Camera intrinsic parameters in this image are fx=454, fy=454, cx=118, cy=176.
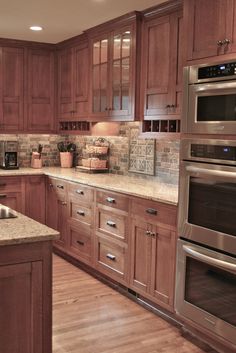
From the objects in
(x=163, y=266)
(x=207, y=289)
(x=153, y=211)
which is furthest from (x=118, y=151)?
(x=207, y=289)

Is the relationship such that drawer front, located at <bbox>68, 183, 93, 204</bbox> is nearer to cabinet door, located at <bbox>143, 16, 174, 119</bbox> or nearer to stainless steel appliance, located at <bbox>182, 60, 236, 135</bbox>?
cabinet door, located at <bbox>143, 16, 174, 119</bbox>

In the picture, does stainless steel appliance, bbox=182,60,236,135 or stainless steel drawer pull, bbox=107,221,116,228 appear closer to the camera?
stainless steel appliance, bbox=182,60,236,135

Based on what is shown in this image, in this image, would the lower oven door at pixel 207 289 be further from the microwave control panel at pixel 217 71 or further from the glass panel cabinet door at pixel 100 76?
the glass panel cabinet door at pixel 100 76

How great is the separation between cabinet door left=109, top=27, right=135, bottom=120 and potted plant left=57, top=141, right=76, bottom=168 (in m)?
1.44

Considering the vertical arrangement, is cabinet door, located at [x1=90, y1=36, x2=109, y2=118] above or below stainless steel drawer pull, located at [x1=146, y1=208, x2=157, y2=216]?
above

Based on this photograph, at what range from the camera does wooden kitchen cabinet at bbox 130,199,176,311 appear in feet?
10.9

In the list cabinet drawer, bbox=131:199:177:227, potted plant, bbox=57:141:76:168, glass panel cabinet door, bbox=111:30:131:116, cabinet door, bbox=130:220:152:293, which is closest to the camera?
cabinet drawer, bbox=131:199:177:227

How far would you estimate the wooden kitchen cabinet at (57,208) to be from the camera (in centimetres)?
493

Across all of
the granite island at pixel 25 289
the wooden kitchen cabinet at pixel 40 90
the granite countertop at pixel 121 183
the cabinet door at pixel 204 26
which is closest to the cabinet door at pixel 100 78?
the granite countertop at pixel 121 183

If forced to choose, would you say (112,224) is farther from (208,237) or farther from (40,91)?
(40,91)

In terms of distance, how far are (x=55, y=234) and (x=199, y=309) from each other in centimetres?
124


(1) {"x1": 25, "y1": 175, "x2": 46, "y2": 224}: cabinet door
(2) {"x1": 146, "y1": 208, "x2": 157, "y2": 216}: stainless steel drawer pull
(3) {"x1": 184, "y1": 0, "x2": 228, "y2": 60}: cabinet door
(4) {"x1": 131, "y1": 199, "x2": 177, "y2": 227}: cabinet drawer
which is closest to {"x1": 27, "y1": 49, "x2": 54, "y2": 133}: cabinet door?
(1) {"x1": 25, "y1": 175, "x2": 46, "y2": 224}: cabinet door

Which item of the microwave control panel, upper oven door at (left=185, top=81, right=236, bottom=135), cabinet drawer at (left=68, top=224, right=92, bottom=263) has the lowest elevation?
cabinet drawer at (left=68, top=224, right=92, bottom=263)

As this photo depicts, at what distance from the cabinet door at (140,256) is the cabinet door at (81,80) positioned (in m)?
1.84
